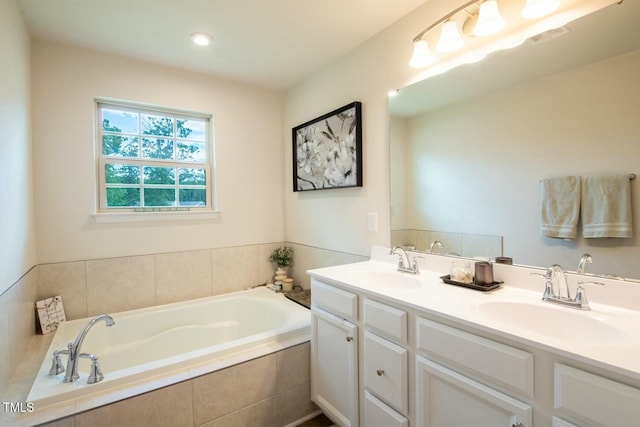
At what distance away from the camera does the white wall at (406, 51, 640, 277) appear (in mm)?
1124

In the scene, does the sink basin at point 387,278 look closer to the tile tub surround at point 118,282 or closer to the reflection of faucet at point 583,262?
the tile tub surround at point 118,282

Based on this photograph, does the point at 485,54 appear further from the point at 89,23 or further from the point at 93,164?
the point at 93,164

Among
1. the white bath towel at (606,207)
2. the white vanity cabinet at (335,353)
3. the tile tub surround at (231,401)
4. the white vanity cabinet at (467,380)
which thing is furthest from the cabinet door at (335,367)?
the white bath towel at (606,207)

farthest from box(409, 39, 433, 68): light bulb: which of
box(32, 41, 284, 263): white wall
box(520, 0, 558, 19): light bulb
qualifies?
box(32, 41, 284, 263): white wall

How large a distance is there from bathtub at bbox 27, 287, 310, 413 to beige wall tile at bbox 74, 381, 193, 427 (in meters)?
0.04

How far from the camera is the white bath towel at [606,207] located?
1111mm

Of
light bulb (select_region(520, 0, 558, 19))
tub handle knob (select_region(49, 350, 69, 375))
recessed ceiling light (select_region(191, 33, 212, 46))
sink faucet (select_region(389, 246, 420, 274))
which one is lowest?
tub handle knob (select_region(49, 350, 69, 375))

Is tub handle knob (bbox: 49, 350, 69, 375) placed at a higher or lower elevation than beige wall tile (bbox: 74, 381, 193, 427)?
higher

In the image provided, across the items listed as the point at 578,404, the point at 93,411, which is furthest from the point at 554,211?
the point at 93,411

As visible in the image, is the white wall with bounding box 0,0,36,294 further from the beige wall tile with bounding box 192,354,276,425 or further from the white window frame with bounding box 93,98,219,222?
the beige wall tile with bounding box 192,354,276,425

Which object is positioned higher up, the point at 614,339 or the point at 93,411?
the point at 614,339

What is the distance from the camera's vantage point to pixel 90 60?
2.21 meters

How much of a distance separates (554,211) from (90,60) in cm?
299

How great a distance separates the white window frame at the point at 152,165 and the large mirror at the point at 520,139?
1.65 metres
